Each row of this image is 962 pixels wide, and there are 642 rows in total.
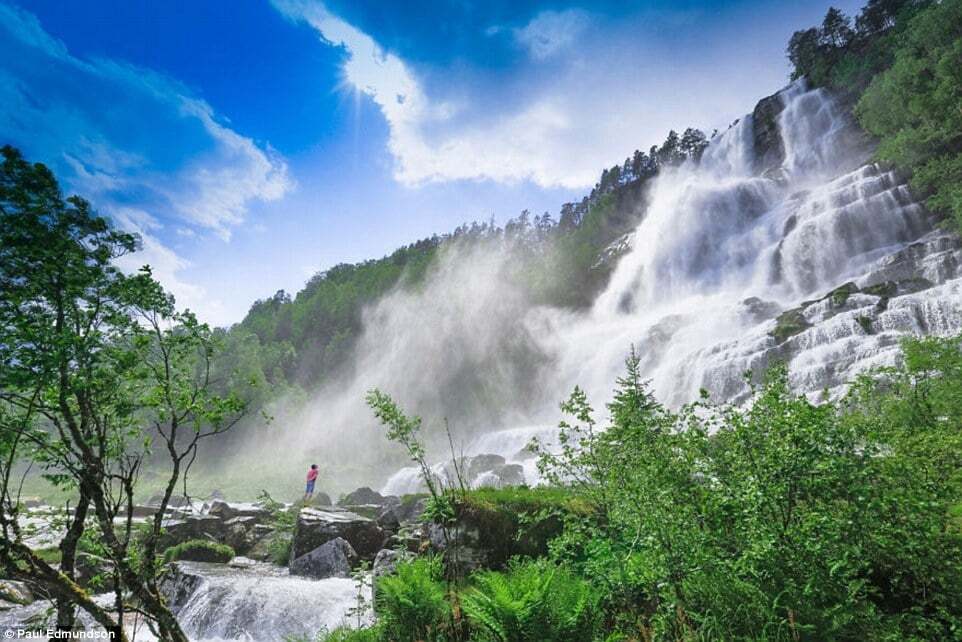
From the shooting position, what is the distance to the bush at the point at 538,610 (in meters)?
3.43

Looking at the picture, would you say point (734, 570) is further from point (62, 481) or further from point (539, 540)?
→ point (62, 481)

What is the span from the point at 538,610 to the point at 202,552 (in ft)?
47.6

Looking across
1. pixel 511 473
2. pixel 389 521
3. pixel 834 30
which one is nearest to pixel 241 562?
pixel 389 521

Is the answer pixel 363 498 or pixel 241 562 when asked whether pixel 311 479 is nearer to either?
pixel 241 562

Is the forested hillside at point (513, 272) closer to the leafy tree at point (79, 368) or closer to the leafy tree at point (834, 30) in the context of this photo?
the leafy tree at point (834, 30)

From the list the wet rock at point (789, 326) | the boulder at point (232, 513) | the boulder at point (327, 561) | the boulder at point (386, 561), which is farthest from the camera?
the wet rock at point (789, 326)

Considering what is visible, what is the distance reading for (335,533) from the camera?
41.3ft

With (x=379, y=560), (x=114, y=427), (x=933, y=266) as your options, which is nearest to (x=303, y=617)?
(x=379, y=560)

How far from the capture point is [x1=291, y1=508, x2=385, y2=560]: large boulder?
12406 mm

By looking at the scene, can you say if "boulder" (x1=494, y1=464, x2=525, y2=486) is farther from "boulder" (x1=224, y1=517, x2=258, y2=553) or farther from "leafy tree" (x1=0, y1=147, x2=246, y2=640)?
"leafy tree" (x1=0, y1=147, x2=246, y2=640)

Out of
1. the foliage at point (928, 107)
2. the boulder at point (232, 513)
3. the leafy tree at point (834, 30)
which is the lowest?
the boulder at point (232, 513)

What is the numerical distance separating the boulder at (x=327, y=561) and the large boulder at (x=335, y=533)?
38cm

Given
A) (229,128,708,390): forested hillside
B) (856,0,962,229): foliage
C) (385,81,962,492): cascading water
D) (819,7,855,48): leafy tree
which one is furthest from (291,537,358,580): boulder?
(819,7,855,48): leafy tree

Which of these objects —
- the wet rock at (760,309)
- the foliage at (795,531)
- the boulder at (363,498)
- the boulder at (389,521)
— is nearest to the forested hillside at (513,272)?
the wet rock at (760,309)
